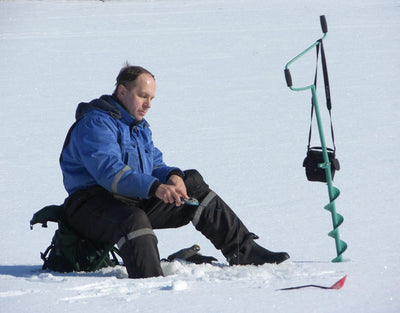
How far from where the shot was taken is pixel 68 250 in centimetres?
349

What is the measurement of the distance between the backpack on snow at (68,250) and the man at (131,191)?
0.07 meters

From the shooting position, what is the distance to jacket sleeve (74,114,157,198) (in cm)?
327

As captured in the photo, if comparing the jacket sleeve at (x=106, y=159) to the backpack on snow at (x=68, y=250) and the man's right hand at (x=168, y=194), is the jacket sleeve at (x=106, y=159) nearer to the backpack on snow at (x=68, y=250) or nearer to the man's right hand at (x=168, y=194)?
the man's right hand at (x=168, y=194)

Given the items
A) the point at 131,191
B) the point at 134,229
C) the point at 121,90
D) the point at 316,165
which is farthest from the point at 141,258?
the point at 316,165

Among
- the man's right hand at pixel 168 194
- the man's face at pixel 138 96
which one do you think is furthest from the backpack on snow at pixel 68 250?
the man's face at pixel 138 96

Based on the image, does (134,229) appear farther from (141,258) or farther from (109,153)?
(109,153)

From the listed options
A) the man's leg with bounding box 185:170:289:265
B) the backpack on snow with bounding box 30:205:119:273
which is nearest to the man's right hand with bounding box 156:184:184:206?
the man's leg with bounding box 185:170:289:265

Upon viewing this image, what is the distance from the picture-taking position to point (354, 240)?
3996 millimetres

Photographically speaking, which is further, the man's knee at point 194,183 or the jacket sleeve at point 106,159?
the man's knee at point 194,183

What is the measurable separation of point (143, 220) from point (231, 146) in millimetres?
3693

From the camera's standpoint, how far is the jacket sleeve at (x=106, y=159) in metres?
3.27

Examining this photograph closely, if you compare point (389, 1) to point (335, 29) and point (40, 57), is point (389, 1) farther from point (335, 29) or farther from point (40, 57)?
point (40, 57)

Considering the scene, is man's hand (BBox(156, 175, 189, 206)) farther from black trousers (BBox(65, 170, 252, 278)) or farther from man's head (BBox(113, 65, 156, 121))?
man's head (BBox(113, 65, 156, 121))

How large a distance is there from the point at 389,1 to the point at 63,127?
677 inches
